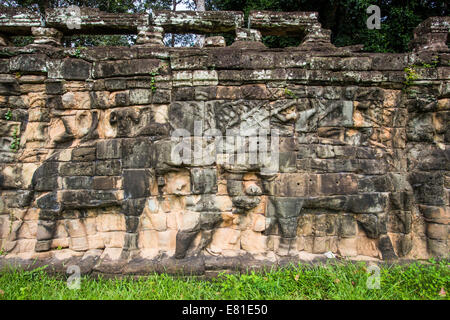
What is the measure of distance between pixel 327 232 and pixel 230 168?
6.06 feet

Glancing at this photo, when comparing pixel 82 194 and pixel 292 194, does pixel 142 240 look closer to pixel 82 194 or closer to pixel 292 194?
pixel 82 194

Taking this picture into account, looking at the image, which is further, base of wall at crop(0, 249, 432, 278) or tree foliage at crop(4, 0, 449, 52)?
tree foliage at crop(4, 0, 449, 52)

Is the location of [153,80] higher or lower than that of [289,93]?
higher

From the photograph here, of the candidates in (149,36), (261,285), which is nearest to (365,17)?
(149,36)

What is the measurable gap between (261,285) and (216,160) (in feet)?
6.01

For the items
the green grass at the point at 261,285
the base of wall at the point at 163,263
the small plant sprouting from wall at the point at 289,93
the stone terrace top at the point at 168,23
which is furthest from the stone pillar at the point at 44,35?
the small plant sprouting from wall at the point at 289,93

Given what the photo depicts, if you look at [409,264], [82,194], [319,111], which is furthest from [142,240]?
[409,264]

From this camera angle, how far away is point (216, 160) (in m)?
3.53

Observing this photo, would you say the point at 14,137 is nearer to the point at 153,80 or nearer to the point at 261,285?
the point at 153,80

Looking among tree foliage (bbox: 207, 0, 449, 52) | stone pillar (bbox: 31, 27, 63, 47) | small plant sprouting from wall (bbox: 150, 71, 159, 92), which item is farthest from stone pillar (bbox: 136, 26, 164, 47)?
tree foliage (bbox: 207, 0, 449, 52)

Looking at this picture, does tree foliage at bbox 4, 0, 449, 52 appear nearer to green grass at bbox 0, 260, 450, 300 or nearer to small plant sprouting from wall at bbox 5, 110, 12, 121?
green grass at bbox 0, 260, 450, 300

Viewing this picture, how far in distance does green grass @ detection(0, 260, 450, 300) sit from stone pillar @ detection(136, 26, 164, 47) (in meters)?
3.66

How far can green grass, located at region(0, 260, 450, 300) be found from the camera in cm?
284

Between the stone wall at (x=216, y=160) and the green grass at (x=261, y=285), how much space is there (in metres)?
0.24
